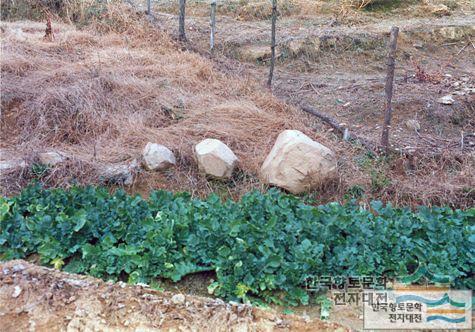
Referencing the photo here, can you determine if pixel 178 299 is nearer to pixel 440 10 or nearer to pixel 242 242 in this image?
pixel 242 242

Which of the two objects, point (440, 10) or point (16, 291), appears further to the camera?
point (440, 10)

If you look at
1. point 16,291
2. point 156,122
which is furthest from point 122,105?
point 16,291

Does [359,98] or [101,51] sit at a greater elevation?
[101,51]

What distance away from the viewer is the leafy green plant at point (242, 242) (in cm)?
298

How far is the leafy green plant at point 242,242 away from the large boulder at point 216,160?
0.97 m

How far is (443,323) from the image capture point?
280 centimetres

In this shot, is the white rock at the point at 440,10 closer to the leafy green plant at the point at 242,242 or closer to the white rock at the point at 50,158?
the leafy green plant at the point at 242,242

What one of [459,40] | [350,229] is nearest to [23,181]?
[350,229]

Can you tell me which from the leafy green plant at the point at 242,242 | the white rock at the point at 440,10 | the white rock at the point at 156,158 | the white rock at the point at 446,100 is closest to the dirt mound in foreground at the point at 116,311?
the leafy green plant at the point at 242,242

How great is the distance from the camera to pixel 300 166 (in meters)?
4.39

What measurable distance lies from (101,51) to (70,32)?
3.17ft

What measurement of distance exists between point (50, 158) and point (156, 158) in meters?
0.98

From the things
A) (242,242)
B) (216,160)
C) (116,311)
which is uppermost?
(242,242)

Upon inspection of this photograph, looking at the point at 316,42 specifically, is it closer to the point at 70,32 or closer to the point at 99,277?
the point at 70,32
